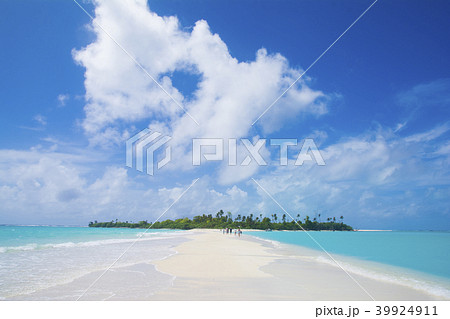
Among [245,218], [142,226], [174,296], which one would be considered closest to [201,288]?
[174,296]

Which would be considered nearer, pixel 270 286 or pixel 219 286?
pixel 219 286

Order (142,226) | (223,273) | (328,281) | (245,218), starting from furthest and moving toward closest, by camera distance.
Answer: (142,226) → (245,218) → (223,273) → (328,281)

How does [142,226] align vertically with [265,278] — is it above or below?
below

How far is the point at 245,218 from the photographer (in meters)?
160

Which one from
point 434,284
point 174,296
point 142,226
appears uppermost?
point 174,296

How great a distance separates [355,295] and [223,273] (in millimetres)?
4346

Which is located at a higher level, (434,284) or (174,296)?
(174,296)

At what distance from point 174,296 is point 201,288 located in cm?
98
